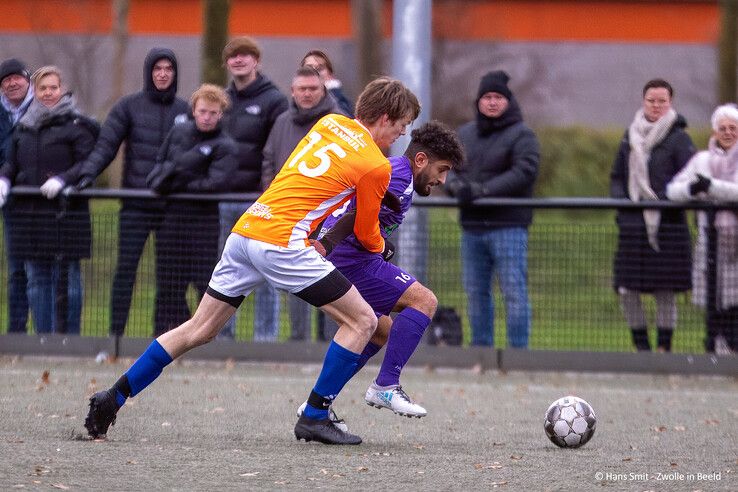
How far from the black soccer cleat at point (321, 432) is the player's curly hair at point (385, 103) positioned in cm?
158

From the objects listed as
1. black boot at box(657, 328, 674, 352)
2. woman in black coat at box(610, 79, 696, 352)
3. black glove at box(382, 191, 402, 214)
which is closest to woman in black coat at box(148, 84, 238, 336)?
woman in black coat at box(610, 79, 696, 352)

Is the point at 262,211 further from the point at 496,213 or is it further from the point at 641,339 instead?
the point at 641,339

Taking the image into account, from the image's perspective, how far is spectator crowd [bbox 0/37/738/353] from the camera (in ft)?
37.8

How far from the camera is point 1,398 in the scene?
9445 millimetres

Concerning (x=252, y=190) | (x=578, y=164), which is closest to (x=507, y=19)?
(x=578, y=164)

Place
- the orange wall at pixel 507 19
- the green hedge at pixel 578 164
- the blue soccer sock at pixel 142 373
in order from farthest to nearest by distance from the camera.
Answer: the orange wall at pixel 507 19
the green hedge at pixel 578 164
the blue soccer sock at pixel 142 373

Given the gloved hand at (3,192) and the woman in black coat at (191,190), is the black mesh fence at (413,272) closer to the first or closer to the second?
the woman in black coat at (191,190)

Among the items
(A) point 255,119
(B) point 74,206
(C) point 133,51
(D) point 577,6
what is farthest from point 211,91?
(D) point 577,6

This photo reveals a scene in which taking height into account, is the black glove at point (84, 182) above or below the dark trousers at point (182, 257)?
above

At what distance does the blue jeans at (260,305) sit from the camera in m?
11.6

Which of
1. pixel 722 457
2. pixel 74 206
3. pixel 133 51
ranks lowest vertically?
pixel 722 457

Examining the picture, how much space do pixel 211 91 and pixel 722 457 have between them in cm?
535

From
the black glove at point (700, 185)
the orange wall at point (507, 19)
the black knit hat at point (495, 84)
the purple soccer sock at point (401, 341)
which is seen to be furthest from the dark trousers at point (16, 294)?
the orange wall at point (507, 19)

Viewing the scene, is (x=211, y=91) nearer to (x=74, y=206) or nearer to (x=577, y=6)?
(x=74, y=206)
